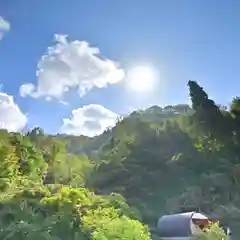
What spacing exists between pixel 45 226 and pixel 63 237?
687 millimetres

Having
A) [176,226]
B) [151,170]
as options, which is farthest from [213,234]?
[151,170]

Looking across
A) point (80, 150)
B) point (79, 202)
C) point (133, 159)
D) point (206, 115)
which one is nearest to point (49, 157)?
point (133, 159)

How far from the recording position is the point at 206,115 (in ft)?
88.7

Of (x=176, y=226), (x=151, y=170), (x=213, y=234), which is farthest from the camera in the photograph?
(x=151, y=170)

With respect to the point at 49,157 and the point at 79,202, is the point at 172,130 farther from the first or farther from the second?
the point at 79,202

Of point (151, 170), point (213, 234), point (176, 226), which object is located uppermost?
point (151, 170)

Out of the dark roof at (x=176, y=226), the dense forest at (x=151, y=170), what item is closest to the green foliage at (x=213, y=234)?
the dark roof at (x=176, y=226)

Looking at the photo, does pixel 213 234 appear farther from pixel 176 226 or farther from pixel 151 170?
pixel 151 170

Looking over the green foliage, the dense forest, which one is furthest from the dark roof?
the green foliage

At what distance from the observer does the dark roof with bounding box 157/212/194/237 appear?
69.6 feet

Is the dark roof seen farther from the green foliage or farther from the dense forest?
the green foliage

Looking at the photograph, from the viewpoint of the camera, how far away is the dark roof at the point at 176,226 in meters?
21.2

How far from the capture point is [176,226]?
2150cm

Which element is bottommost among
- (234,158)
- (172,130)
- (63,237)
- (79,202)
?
(63,237)
